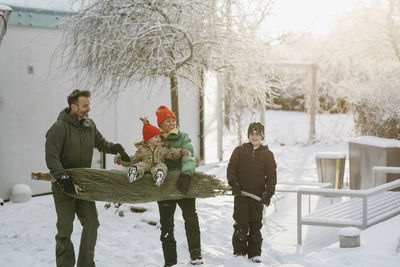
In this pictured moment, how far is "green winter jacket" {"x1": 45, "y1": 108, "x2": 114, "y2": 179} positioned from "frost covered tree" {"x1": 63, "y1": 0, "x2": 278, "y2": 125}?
2529mm

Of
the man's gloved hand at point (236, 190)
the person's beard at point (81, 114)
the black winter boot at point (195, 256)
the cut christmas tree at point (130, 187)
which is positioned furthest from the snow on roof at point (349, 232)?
the person's beard at point (81, 114)

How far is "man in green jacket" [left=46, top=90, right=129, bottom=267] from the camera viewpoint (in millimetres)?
4641

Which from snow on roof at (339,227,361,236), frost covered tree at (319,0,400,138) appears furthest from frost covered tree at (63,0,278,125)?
frost covered tree at (319,0,400,138)

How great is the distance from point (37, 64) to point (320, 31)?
15234mm

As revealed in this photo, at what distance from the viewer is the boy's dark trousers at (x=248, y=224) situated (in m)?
5.28

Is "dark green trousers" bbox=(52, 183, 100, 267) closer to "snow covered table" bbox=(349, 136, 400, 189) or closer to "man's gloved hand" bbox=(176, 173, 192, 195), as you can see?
"man's gloved hand" bbox=(176, 173, 192, 195)

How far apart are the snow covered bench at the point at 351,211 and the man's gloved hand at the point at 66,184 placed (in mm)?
2775

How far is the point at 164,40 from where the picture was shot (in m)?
7.52

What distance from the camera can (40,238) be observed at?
22.3 feet

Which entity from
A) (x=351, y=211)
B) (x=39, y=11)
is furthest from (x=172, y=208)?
(x=39, y=11)

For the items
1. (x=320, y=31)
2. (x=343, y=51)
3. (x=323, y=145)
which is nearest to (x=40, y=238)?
(x=323, y=145)

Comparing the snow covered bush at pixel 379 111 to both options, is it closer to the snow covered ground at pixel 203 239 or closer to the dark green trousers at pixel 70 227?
the snow covered ground at pixel 203 239

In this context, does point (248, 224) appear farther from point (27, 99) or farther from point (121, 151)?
point (27, 99)

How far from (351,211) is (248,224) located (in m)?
1.74
